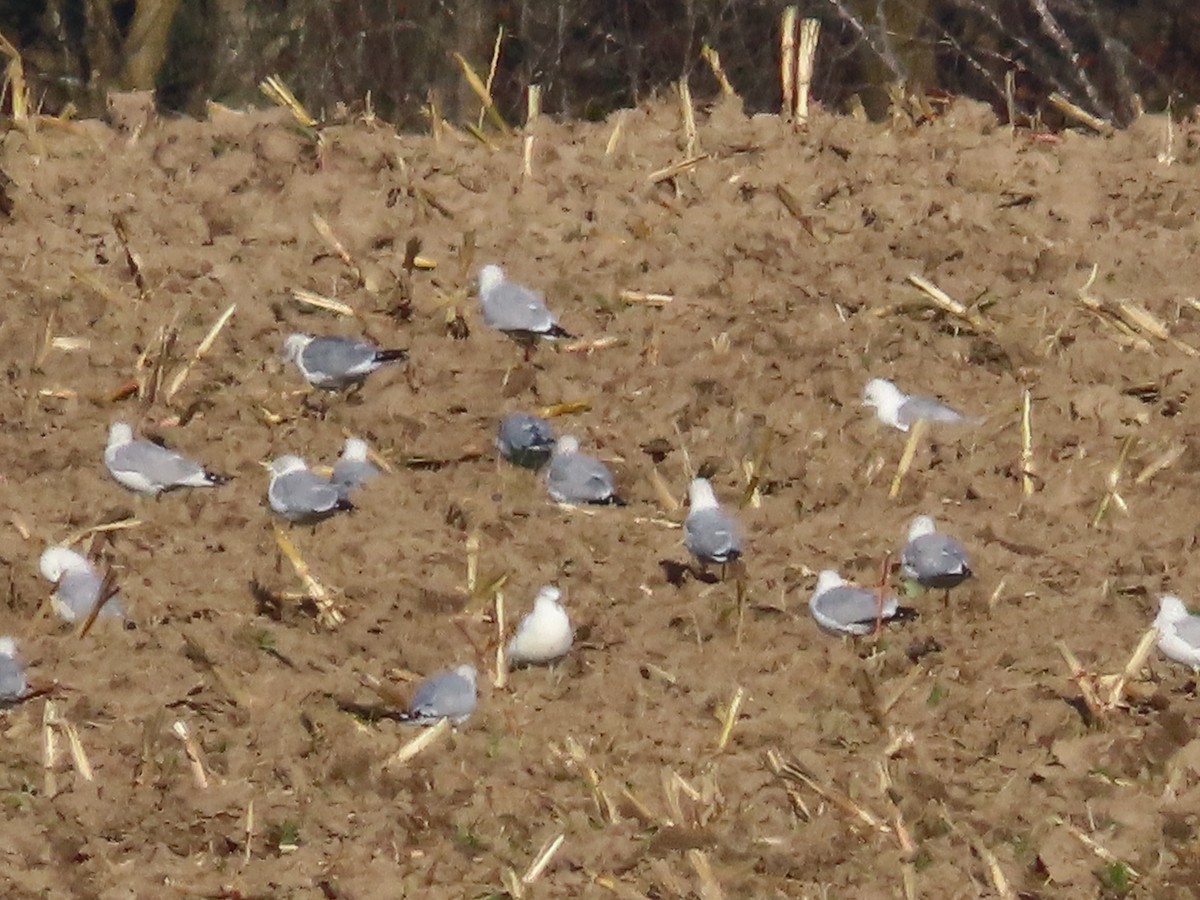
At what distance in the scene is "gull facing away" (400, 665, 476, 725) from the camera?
4.00m

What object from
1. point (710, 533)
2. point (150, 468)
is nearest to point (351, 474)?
point (150, 468)

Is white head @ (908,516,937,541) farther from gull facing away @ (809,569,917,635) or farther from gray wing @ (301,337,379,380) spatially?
gray wing @ (301,337,379,380)

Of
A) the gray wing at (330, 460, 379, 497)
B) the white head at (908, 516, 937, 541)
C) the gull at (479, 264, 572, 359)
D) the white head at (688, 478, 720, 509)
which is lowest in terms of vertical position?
the gray wing at (330, 460, 379, 497)

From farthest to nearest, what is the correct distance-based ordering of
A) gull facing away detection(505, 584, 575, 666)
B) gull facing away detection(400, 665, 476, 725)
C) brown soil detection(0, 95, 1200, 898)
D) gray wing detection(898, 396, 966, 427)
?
gray wing detection(898, 396, 966, 427)
gull facing away detection(505, 584, 575, 666)
gull facing away detection(400, 665, 476, 725)
brown soil detection(0, 95, 1200, 898)

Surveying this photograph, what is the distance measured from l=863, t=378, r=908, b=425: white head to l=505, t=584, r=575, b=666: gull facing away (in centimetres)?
124

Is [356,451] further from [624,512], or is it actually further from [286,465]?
[624,512]

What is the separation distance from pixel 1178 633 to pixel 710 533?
3.59ft

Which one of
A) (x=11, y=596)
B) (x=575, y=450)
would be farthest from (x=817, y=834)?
(x=11, y=596)

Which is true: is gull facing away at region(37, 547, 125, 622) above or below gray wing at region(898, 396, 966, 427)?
below

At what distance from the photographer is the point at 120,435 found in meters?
4.85

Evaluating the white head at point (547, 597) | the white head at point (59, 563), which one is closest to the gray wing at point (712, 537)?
the white head at point (547, 597)

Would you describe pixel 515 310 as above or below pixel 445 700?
above

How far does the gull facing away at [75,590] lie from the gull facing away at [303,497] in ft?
1.60

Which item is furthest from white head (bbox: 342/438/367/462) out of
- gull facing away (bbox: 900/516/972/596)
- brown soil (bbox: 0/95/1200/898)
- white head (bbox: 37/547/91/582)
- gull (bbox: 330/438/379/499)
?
gull facing away (bbox: 900/516/972/596)
